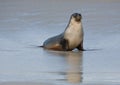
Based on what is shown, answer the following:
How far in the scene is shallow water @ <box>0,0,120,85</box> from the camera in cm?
792

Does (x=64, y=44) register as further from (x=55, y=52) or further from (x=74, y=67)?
(x=74, y=67)

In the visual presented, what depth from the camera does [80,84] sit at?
23.7 feet

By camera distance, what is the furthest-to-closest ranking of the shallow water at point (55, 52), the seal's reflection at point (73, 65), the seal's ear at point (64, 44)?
the seal's ear at point (64, 44), the shallow water at point (55, 52), the seal's reflection at point (73, 65)

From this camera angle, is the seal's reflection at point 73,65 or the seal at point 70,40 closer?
the seal's reflection at point 73,65

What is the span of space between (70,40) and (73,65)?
2222 mm

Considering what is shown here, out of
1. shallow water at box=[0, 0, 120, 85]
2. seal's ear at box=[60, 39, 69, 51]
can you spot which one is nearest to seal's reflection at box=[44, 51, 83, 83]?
shallow water at box=[0, 0, 120, 85]

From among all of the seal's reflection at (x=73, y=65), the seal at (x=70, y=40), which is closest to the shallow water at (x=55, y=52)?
the seal's reflection at (x=73, y=65)

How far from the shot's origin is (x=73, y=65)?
9.04 meters

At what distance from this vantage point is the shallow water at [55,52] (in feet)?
26.0

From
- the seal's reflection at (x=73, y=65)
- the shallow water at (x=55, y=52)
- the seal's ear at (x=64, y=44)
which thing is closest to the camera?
the seal's reflection at (x=73, y=65)

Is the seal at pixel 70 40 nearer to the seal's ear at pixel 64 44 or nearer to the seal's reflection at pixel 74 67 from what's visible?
the seal's ear at pixel 64 44

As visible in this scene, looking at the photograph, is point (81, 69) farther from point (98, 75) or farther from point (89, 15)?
point (89, 15)

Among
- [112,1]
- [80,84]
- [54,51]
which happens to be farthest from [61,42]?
[112,1]

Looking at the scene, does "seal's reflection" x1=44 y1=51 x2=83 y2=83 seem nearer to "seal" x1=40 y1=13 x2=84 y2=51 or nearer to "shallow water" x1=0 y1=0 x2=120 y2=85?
"shallow water" x1=0 y1=0 x2=120 y2=85
